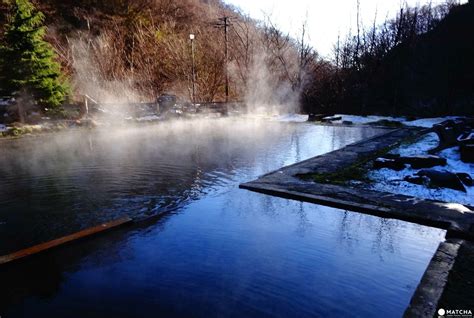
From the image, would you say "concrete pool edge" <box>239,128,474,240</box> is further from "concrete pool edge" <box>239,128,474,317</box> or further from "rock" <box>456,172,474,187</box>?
"rock" <box>456,172,474,187</box>

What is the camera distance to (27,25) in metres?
14.7

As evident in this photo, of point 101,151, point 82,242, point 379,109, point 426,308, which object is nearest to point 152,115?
point 101,151

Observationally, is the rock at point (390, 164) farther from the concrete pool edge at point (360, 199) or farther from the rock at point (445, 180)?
the rock at point (445, 180)

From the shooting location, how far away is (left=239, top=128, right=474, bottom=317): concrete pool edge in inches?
111

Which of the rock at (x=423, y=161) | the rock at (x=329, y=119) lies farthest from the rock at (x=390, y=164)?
the rock at (x=329, y=119)

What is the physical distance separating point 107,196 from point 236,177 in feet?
7.99

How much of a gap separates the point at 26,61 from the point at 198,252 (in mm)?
14604

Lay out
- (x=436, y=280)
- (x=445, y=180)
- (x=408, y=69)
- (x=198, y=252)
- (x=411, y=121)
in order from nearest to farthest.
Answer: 1. (x=436, y=280)
2. (x=198, y=252)
3. (x=445, y=180)
4. (x=411, y=121)
5. (x=408, y=69)

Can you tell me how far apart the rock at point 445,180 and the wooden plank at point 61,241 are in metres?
4.75

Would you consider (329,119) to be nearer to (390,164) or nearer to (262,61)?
(262,61)

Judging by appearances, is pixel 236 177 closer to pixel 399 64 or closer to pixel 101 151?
pixel 101 151

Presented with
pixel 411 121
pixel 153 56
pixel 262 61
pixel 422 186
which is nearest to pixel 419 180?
pixel 422 186

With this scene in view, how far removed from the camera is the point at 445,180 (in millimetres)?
5406

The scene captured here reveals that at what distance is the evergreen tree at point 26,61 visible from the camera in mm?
14258
